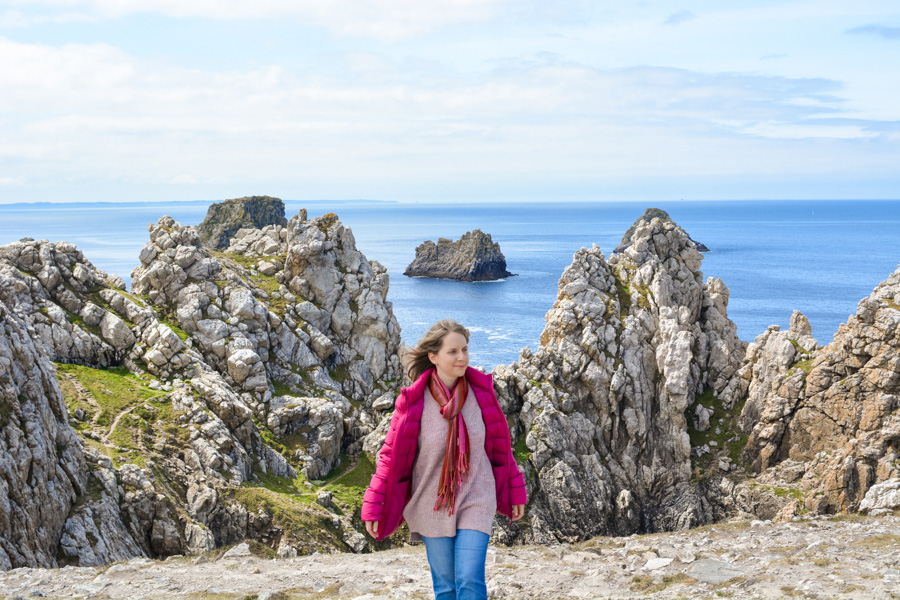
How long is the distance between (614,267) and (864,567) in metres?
38.3

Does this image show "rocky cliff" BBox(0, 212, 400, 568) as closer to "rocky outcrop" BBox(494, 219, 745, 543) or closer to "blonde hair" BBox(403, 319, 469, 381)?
"rocky outcrop" BBox(494, 219, 745, 543)

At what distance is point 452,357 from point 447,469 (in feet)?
4.77

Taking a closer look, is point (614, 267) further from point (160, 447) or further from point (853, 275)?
point (853, 275)

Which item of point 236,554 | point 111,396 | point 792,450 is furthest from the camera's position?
point 792,450

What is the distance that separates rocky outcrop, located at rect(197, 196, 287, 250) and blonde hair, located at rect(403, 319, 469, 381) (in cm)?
15890

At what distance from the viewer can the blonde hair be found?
960cm

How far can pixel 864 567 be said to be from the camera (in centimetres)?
1642

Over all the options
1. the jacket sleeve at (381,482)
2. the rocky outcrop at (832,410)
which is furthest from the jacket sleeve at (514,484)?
the rocky outcrop at (832,410)

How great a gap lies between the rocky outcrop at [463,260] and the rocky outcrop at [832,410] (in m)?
120

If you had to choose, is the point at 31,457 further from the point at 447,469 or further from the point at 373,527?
the point at 447,469

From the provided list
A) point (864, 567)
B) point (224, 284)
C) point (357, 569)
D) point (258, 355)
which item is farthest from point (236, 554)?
point (224, 284)

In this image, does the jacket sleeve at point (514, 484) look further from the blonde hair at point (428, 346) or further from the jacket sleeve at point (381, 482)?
the jacket sleeve at point (381, 482)

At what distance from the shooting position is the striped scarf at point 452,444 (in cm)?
922

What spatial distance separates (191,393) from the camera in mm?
39594
